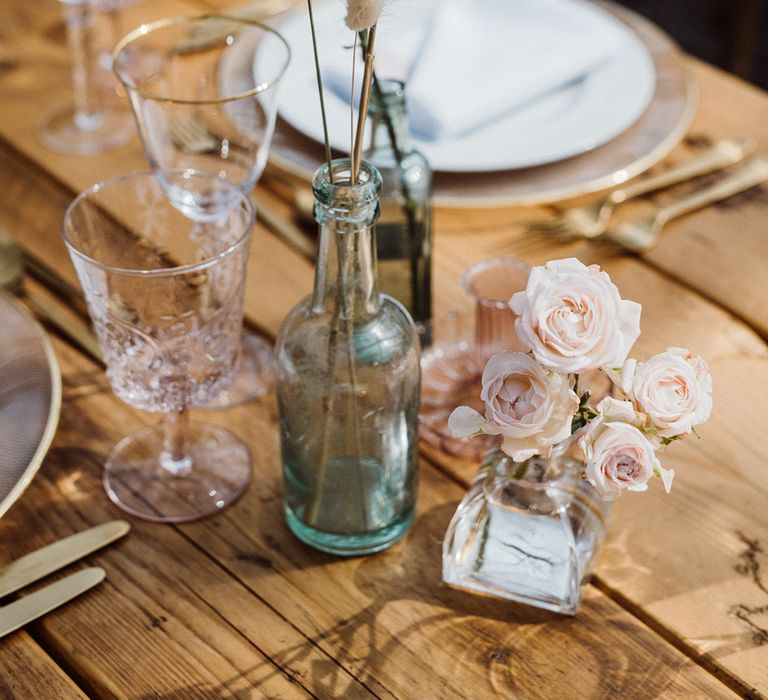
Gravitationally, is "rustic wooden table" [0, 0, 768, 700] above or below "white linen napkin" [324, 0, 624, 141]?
below

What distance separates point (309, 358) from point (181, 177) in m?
0.22

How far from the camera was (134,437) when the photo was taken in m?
0.92

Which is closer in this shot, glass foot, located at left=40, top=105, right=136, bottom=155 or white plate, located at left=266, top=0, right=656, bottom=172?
white plate, located at left=266, top=0, right=656, bottom=172

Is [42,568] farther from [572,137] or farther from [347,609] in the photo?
[572,137]

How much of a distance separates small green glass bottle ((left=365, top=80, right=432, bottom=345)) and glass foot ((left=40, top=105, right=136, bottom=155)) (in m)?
0.47

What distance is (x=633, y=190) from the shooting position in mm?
1151

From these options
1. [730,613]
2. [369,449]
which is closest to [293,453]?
[369,449]

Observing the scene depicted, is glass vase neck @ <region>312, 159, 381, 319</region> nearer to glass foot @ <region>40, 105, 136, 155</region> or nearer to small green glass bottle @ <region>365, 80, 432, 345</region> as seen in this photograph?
small green glass bottle @ <region>365, 80, 432, 345</region>

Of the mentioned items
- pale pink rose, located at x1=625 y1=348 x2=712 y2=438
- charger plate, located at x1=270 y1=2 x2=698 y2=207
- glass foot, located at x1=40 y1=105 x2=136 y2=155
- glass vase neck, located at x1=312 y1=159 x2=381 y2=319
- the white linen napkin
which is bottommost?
glass foot, located at x1=40 y1=105 x2=136 y2=155

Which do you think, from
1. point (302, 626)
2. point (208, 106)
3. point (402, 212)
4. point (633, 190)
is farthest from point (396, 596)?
point (633, 190)

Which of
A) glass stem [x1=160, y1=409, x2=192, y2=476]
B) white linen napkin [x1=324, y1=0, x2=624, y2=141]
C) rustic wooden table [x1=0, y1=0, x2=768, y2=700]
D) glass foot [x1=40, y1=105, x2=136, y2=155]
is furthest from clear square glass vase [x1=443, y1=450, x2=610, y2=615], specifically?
glass foot [x1=40, y1=105, x2=136, y2=155]

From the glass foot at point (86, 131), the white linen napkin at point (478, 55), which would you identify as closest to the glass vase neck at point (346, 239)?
the white linen napkin at point (478, 55)

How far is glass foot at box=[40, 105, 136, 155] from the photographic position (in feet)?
4.12

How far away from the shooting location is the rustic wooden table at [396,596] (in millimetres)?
722
